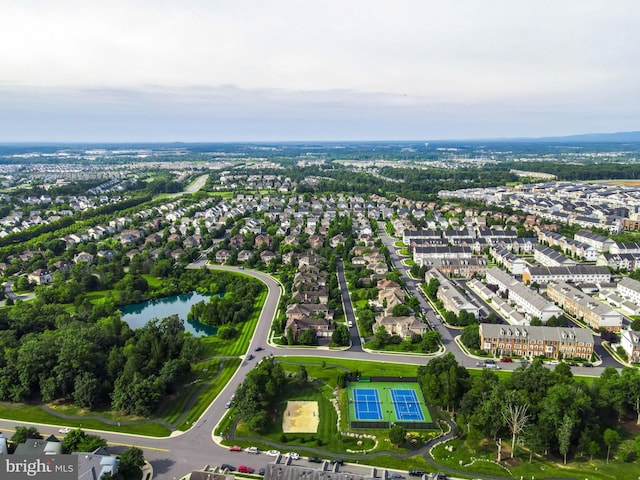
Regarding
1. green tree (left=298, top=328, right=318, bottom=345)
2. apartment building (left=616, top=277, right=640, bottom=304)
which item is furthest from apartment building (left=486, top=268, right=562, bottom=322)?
green tree (left=298, top=328, right=318, bottom=345)

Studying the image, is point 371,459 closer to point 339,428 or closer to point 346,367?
point 339,428

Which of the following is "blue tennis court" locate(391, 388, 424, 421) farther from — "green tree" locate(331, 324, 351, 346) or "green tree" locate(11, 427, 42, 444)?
"green tree" locate(11, 427, 42, 444)

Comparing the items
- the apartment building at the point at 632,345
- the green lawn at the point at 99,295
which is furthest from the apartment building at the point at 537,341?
the green lawn at the point at 99,295

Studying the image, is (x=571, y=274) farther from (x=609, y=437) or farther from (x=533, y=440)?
(x=533, y=440)

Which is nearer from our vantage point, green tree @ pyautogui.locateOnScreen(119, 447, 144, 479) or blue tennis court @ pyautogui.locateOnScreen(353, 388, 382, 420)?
green tree @ pyautogui.locateOnScreen(119, 447, 144, 479)

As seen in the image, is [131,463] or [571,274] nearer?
[131,463]

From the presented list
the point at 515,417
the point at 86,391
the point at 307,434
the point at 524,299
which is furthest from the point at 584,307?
the point at 86,391

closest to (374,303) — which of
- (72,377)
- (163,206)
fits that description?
(72,377)
